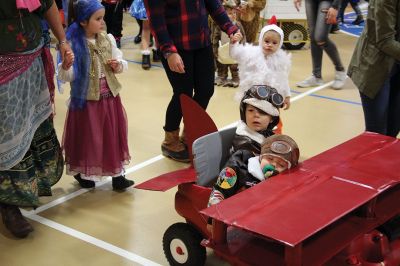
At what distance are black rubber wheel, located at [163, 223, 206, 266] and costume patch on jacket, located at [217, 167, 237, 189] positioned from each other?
28cm

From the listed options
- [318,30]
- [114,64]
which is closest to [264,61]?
[114,64]

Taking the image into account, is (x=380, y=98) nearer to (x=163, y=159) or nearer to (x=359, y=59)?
(x=359, y=59)

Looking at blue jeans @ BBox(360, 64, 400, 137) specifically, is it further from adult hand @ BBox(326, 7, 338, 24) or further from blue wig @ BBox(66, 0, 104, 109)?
adult hand @ BBox(326, 7, 338, 24)

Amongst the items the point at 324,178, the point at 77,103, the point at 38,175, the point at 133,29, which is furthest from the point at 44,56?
the point at 133,29

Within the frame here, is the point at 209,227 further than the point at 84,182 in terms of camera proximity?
No

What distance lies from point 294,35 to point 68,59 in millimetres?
5167

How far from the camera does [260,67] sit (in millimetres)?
3482

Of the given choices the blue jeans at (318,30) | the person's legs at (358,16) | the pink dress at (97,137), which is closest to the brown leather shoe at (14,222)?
the pink dress at (97,137)

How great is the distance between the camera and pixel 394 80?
10.2 feet

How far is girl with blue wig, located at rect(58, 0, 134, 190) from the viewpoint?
10.1 feet

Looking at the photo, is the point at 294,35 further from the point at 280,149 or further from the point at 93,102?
the point at 280,149

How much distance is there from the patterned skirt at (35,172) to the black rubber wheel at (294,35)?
4.96 metres

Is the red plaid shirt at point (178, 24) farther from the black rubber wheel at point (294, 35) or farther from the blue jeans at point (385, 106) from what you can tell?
the black rubber wheel at point (294, 35)

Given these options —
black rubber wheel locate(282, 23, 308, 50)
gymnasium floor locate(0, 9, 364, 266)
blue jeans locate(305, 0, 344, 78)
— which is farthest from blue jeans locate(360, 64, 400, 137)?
black rubber wheel locate(282, 23, 308, 50)
